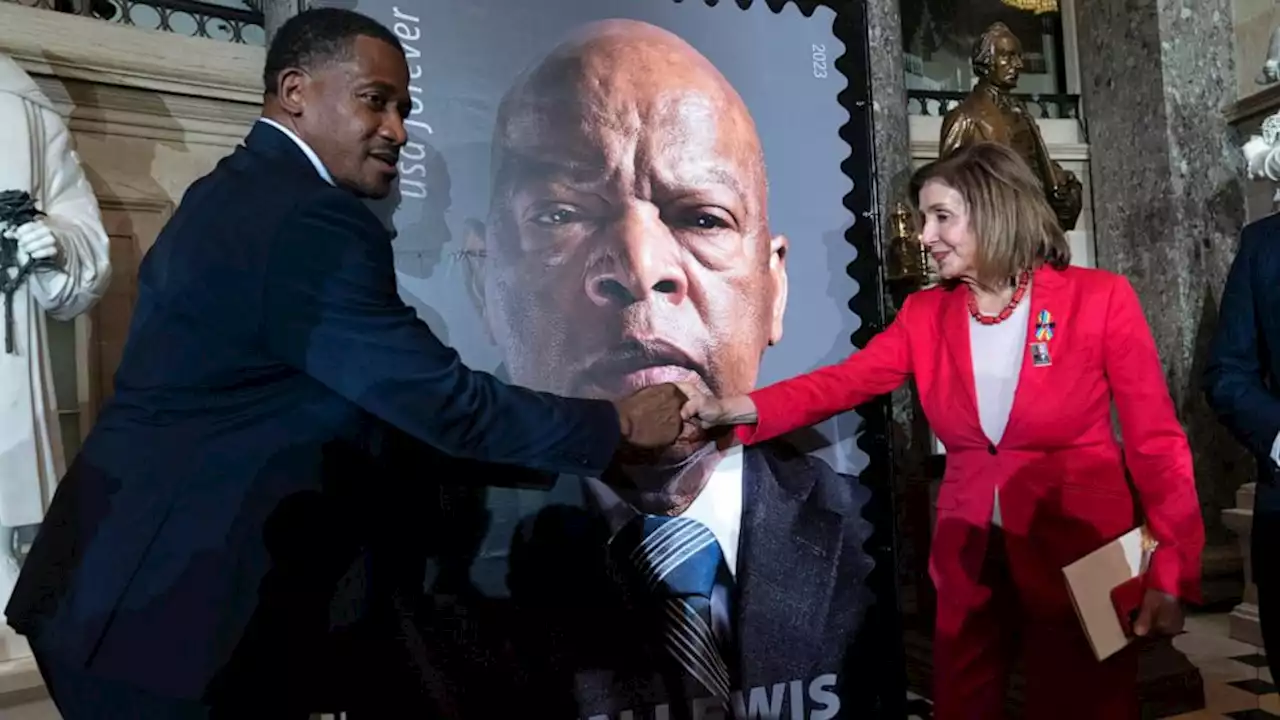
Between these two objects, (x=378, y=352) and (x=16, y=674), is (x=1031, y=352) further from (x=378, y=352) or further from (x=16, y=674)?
(x=16, y=674)

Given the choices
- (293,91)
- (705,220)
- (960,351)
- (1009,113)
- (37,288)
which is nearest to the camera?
(293,91)

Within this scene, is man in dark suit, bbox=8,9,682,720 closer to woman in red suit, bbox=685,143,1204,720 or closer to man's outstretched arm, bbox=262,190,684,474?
man's outstretched arm, bbox=262,190,684,474

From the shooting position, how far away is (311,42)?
55.7 inches

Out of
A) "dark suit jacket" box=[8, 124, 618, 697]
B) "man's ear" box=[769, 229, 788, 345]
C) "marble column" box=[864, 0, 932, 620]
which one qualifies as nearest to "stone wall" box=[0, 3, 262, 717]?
"dark suit jacket" box=[8, 124, 618, 697]

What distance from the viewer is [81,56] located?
269cm

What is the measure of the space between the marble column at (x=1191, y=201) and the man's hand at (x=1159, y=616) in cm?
307

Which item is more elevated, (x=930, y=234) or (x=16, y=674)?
(x=930, y=234)

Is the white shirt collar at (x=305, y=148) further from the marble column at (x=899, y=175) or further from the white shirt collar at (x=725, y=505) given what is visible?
the marble column at (x=899, y=175)

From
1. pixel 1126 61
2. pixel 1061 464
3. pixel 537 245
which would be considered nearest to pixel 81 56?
pixel 537 245

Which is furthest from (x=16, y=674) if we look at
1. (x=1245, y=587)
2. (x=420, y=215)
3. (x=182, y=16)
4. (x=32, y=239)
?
(x=1245, y=587)

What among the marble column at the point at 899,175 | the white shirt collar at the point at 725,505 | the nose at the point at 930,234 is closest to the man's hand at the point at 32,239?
the white shirt collar at the point at 725,505

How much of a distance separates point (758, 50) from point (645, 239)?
1.65 ft

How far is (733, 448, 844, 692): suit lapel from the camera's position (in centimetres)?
193

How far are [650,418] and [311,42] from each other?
81 cm
